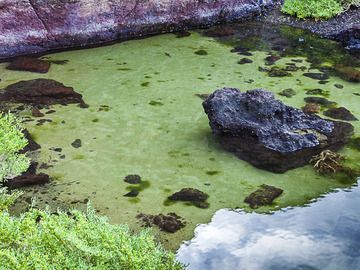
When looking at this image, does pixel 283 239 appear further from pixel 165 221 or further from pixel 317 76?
pixel 317 76

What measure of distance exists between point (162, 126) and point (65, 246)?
452 cm

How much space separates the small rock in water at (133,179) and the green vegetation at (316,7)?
936 centimetres

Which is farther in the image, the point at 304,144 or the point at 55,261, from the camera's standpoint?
the point at 304,144

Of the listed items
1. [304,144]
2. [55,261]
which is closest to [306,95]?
[304,144]

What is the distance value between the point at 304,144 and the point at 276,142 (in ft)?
1.36

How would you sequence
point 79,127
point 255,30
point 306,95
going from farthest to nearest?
point 255,30 → point 306,95 → point 79,127

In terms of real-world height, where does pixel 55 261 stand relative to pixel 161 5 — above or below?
above

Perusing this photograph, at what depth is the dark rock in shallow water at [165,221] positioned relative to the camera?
617cm

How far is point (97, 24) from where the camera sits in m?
12.9

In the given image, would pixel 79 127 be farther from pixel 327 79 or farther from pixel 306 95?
pixel 327 79

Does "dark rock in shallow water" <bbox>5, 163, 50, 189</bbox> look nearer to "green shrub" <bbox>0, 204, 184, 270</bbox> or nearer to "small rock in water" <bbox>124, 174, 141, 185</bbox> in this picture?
"small rock in water" <bbox>124, 174, 141, 185</bbox>

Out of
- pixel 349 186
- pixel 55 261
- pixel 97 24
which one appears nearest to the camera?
pixel 55 261

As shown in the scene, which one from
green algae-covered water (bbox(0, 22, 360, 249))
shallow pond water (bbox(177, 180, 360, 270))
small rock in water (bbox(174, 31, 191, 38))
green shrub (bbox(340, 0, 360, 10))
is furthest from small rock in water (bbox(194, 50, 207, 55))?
shallow pond water (bbox(177, 180, 360, 270))

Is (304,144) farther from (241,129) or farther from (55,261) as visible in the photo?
(55,261)
